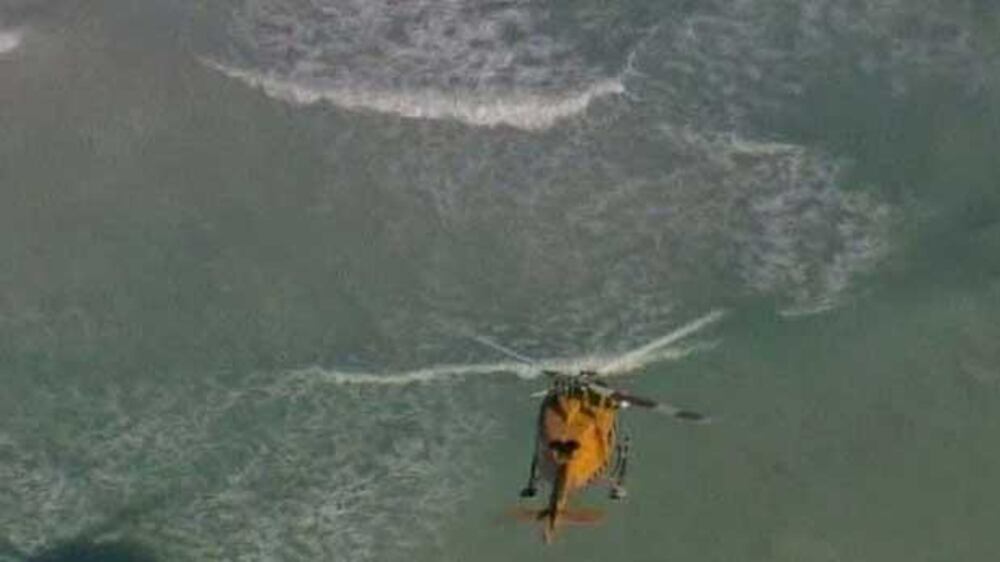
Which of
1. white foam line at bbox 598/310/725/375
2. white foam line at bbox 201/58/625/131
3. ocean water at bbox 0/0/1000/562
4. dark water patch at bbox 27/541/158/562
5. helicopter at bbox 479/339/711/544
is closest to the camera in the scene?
helicopter at bbox 479/339/711/544

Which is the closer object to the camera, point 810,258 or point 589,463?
point 589,463

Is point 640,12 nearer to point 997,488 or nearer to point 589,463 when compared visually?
point 589,463

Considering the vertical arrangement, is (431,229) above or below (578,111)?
below

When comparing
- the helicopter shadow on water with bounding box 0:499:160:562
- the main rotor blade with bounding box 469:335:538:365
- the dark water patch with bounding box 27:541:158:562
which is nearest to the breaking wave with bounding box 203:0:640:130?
the main rotor blade with bounding box 469:335:538:365

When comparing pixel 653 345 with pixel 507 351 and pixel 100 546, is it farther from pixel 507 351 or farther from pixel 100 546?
pixel 100 546

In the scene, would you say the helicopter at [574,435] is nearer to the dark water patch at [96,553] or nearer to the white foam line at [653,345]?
the white foam line at [653,345]

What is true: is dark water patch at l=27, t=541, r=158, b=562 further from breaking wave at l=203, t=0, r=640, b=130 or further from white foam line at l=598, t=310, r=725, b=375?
white foam line at l=598, t=310, r=725, b=375

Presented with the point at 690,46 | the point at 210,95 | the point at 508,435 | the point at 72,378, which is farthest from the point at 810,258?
the point at 72,378
